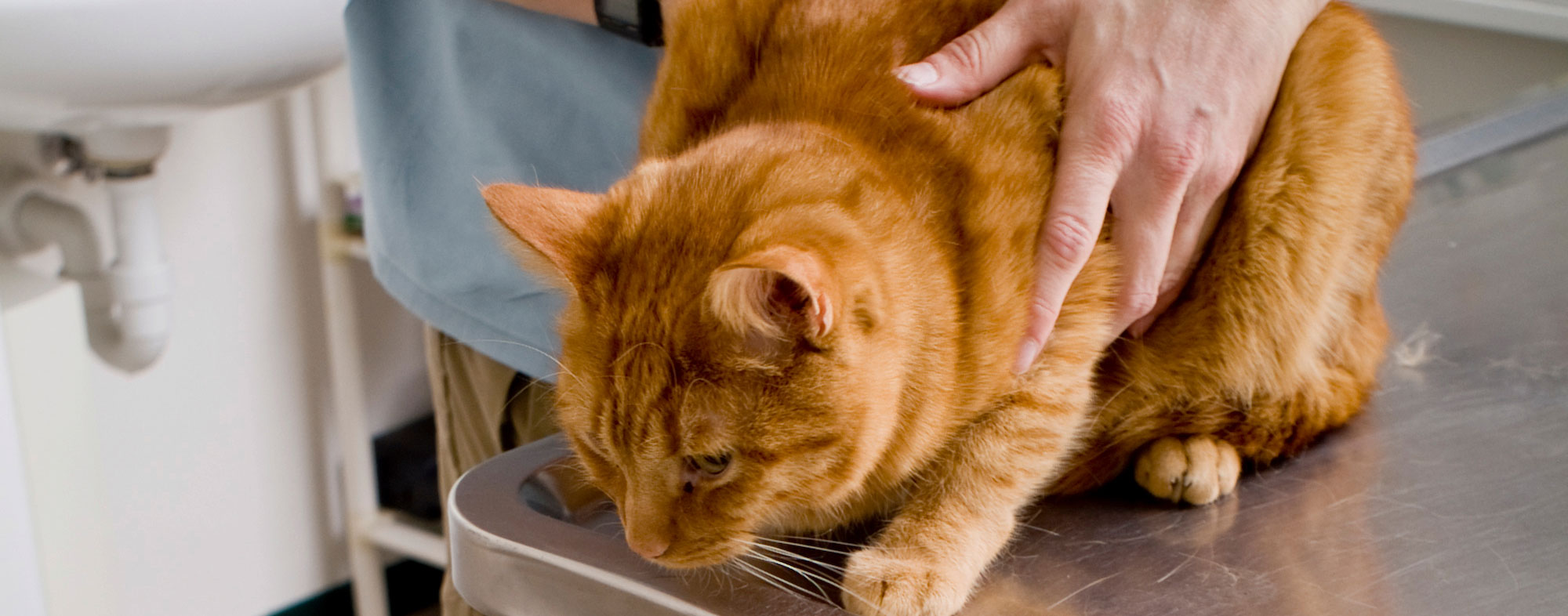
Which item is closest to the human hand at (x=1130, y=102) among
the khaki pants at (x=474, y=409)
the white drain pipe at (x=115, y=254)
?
the khaki pants at (x=474, y=409)

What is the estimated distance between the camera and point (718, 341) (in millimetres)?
682

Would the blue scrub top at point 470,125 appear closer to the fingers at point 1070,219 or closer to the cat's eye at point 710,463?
the cat's eye at point 710,463

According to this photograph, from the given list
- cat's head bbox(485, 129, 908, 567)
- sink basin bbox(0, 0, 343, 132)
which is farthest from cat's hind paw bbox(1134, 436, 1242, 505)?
sink basin bbox(0, 0, 343, 132)

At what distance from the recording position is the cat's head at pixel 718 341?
0.68 meters

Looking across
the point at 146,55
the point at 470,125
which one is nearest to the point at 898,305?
the point at 470,125

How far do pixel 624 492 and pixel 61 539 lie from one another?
103 centimetres

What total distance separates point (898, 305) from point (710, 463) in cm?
15

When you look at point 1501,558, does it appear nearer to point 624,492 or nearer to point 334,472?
point 624,492

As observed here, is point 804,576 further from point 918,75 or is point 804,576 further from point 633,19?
point 633,19

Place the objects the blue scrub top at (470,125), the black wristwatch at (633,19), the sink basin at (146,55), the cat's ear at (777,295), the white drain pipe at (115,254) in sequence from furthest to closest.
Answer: the white drain pipe at (115,254) → the sink basin at (146,55) → the blue scrub top at (470,125) → the black wristwatch at (633,19) → the cat's ear at (777,295)

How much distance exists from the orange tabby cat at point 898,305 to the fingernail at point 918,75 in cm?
2

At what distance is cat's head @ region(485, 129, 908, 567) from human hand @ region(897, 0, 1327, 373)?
0.41ft

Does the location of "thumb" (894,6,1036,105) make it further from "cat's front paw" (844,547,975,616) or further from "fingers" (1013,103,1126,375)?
"cat's front paw" (844,547,975,616)

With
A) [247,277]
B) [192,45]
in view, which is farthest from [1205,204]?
[247,277]
